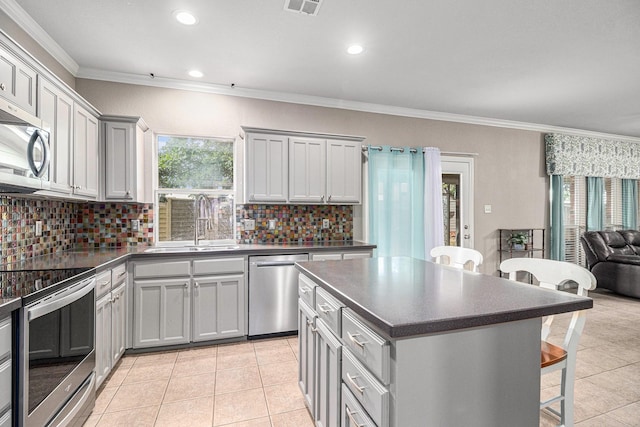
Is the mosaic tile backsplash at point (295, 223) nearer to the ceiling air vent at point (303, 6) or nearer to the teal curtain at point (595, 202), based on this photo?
the ceiling air vent at point (303, 6)

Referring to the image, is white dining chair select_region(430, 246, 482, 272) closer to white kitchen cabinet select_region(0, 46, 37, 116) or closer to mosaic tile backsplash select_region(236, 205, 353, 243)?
mosaic tile backsplash select_region(236, 205, 353, 243)

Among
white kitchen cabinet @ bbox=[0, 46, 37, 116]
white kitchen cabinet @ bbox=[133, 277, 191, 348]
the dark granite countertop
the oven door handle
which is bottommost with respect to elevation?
white kitchen cabinet @ bbox=[133, 277, 191, 348]

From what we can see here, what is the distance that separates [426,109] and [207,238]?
3371 millimetres

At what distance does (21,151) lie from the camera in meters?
1.73

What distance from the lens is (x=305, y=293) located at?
203 cm

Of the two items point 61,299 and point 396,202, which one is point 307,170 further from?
point 61,299

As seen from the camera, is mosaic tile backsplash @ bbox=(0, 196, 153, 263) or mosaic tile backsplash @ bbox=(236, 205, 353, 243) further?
mosaic tile backsplash @ bbox=(236, 205, 353, 243)

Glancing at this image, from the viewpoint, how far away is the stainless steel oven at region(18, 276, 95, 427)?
1450 millimetres

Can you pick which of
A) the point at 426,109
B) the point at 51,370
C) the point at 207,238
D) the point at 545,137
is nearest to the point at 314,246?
the point at 207,238

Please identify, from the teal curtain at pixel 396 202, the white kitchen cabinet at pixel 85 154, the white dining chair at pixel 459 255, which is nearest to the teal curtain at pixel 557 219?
the teal curtain at pixel 396 202

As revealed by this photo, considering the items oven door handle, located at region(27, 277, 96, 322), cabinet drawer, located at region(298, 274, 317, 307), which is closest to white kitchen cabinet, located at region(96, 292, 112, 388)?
oven door handle, located at region(27, 277, 96, 322)

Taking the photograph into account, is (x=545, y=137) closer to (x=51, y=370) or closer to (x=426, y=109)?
(x=426, y=109)

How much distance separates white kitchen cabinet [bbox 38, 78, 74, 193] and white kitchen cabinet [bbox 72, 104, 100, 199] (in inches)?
3.1

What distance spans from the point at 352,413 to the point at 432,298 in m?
0.55
